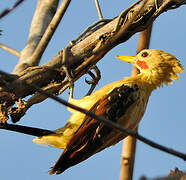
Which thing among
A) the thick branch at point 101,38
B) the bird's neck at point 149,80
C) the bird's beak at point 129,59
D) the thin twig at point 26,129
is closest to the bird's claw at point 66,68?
the thick branch at point 101,38

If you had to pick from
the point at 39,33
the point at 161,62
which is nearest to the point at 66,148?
the point at 39,33

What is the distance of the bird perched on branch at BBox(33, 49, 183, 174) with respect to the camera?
416 centimetres

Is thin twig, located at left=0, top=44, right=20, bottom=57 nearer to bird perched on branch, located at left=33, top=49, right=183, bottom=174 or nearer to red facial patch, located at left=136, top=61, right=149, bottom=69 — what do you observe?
bird perched on branch, located at left=33, top=49, right=183, bottom=174

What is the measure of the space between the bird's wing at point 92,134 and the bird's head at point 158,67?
75cm

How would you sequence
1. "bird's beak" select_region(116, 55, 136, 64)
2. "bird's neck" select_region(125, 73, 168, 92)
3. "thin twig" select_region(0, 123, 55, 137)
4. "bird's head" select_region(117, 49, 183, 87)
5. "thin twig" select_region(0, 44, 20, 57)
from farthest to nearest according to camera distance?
1. "bird's beak" select_region(116, 55, 136, 64)
2. "bird's head" select_region(117, 49, 183, 87)
3. "bird's neck" select_region(125, 73, 168, 92)
4. "thin twig" select_region(0, 44, 20, 57)
5. "thin twig" select_region(0, 123, 55, 137)

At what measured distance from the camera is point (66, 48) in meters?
4.04

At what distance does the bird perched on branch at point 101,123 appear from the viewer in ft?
13.6

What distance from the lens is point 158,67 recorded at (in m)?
4.99

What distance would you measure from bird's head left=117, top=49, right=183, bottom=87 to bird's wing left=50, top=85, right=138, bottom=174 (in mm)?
745

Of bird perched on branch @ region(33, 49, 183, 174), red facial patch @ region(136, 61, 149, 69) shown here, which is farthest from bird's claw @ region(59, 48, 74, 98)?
red facial patch @ region(136, 61, 149, 69)

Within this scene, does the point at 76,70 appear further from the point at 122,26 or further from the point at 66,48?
the point at 122,26

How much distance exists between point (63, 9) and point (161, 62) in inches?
Result: 61.3

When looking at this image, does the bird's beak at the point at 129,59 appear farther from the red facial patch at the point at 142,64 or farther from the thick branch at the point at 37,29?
the thick branch at the point at 37,29

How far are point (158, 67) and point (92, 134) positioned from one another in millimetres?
1360
